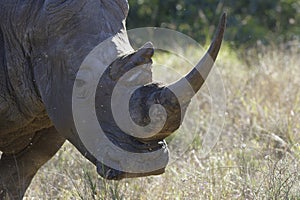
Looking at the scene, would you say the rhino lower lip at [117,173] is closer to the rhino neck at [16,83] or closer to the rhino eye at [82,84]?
the rhino eye at [82,84]

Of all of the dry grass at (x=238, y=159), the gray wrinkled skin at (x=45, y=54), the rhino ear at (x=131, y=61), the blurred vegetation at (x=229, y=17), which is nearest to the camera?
the rhino ear at (x=131, y=61)

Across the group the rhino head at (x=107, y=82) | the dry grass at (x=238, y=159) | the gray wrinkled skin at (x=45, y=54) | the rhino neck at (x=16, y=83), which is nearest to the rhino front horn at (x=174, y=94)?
the rhino head at (x=107, y=82)

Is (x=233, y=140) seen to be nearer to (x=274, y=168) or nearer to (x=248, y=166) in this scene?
(x=248, y=166)

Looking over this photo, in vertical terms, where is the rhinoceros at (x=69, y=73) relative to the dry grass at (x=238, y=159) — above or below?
above

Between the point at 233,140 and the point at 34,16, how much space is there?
8.54ft

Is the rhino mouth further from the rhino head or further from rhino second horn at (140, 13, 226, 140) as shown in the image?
rhino second horn at (140, 13, 226, 140)

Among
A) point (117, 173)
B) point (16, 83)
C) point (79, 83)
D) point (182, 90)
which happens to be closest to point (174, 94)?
point (182, 90)

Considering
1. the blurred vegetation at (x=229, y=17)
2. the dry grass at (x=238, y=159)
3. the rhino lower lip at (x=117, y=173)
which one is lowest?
the blurred vegetation at (x=229, y=17)

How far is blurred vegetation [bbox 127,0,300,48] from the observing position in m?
10.5

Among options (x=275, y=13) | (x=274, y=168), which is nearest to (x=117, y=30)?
(x=274, y=168)

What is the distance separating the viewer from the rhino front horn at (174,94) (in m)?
4.07

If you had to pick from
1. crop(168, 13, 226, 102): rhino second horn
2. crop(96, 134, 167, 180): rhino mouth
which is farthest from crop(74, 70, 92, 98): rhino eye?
crop(168, 13, 226, 102): rhino second horn

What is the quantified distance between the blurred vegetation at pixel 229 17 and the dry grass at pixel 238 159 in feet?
5.07

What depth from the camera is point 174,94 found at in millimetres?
4066
